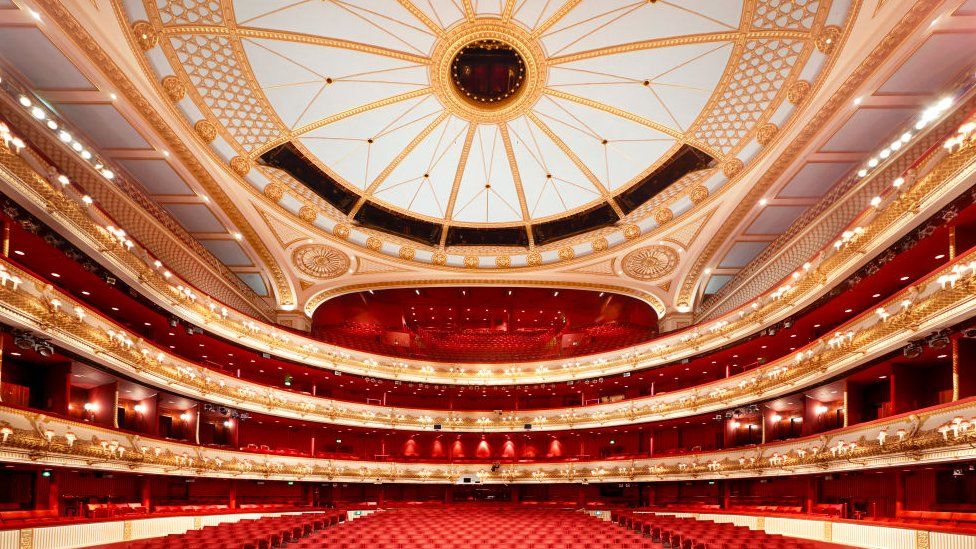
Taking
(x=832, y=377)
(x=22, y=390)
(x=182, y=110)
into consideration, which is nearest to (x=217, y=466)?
(x=22, y=390)

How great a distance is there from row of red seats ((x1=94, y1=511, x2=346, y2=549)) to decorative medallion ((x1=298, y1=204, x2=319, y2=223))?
9.80 meters

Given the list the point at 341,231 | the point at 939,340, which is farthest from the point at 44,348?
the point at 939,340

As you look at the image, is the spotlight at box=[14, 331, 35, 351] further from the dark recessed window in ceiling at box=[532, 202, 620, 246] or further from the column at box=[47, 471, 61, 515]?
the dark recessed window in ceiling at box=[532, 202, 620, 246]

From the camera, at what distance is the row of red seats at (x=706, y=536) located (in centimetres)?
1197

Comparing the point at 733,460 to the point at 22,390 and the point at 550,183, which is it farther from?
the point at 22,390

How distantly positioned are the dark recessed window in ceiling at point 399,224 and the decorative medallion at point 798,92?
12834 mm

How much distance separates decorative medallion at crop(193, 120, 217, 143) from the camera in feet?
54.4

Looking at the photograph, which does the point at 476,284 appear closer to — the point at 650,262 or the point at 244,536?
the point at 650,262

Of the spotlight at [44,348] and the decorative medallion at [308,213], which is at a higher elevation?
the decorative medallion at [308,213]

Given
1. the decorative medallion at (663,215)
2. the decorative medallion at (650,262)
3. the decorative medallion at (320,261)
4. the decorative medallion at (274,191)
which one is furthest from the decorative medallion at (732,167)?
the decorative medallion at (320,261)

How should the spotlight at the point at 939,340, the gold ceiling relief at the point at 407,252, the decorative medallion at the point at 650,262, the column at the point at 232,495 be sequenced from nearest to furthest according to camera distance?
the spotlight at the point at 939,340 < the column at the point at 232,495 < the decorative medallion at the point at 650,262 < the gold ceiling relief at the point at 407,252

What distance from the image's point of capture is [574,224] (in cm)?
2350

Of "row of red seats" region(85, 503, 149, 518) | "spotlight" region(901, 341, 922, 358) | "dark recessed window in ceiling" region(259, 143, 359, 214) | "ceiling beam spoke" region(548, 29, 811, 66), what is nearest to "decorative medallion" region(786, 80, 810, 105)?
"ceiling beam spoke" region(548, 29, 811, 66)

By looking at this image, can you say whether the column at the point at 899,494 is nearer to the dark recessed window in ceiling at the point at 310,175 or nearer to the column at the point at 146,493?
the dark recessed window in ceiling at the point at 310,175
